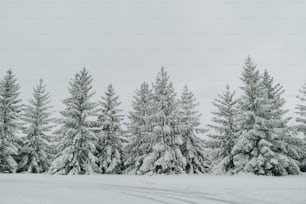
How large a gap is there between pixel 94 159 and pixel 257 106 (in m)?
17.5

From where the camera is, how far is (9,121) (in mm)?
29062

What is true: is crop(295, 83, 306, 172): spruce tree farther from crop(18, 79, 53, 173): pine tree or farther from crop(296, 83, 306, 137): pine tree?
crop(18, 79, 53, 173): pine tree

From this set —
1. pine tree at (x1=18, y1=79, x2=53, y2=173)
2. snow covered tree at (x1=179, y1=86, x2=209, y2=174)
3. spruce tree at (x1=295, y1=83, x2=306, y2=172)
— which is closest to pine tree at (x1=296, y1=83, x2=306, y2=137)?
spruce tree at (x1=295, y1=83, x2=306, y2=172)

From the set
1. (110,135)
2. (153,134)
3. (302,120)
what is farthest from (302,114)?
(110,135)

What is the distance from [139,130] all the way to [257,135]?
1333 centimetres

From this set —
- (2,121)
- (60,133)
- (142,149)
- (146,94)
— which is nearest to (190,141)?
(142,149)

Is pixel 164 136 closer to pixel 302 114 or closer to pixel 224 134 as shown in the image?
pixel 224 134

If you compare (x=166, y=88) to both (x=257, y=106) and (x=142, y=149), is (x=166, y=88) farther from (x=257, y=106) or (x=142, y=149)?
(x=257, y=106)

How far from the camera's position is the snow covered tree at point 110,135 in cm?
2927

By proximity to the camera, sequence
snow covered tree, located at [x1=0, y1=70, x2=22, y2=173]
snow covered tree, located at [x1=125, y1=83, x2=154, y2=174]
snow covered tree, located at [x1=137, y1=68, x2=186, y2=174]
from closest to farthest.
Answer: snow covered tree, located at [x1=137, y1=68, x2=186, y2=174]
snow covered tree, located at [x1=0, y1=70, x2=22, y2=173]
snow covered tree, located at [x1=125, y1=83, x2=154, y2=174]

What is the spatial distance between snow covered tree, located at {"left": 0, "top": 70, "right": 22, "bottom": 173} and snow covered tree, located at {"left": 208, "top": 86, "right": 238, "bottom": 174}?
2173 cm

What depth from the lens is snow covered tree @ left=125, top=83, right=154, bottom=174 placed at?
93.7ft

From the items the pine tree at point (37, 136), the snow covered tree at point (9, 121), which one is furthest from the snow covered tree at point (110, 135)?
the snow covered tree at point (9, 121)

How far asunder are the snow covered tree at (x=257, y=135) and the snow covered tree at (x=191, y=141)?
566cm
